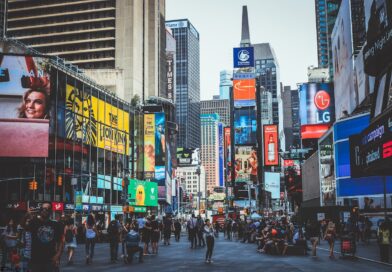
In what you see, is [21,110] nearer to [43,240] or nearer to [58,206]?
[58,206]

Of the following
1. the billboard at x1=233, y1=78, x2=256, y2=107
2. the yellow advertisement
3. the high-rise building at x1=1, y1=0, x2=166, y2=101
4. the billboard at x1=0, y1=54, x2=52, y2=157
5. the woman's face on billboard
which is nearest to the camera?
the billboard at x1=0, y1=54, x2=52, y2=157

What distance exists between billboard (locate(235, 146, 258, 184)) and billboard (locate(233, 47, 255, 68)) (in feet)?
83.3

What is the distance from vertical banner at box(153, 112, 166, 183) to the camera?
10362cm

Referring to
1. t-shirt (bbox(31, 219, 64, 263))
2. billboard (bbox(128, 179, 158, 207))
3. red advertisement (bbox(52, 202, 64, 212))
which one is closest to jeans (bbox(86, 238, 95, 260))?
t-shirt (bbox(31, 219, 64, 263))

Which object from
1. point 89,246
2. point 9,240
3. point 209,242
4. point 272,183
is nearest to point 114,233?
point 89,246

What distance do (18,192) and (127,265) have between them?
39142 mm

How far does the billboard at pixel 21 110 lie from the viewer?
177 ft

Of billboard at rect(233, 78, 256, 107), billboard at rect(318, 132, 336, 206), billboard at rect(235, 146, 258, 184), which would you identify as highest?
billboard at rect(233, 78, 256, 107)

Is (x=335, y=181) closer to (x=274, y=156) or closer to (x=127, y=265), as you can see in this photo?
(x=127, y=265)

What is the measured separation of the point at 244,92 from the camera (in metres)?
155

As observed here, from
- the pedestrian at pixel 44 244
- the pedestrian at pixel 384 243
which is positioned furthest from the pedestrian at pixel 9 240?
the pedestrian at pixel 384 243

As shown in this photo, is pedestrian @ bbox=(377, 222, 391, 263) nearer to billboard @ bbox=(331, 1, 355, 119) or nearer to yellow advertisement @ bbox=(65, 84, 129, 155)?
yellow advertisement @ bbox=(65, 84, 129, 155)

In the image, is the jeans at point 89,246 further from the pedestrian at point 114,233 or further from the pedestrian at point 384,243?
the pedestrian at point 384,243

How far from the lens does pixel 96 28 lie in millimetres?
124438
